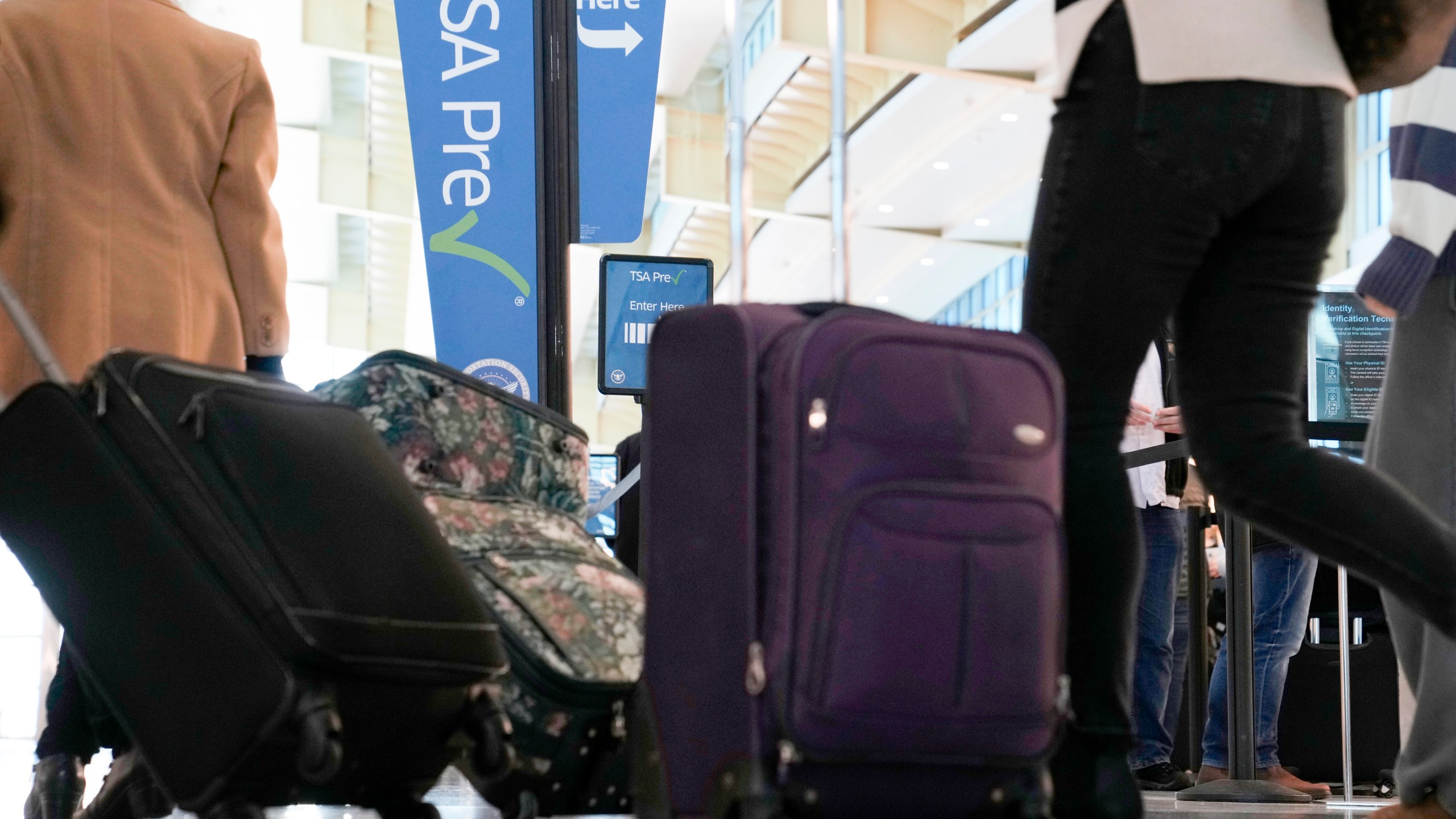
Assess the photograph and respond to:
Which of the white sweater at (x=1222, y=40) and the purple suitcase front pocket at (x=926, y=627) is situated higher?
the white sweater at (x=1222, y=40)

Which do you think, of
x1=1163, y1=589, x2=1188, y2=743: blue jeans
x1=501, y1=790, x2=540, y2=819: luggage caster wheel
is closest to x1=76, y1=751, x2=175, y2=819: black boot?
x1=501, y1=790, x2=540, y2=819: luggage caster wheel

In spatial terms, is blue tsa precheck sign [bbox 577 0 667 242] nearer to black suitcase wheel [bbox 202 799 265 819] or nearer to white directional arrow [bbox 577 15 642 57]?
white directional arrow [bbox 577 15 642 57]

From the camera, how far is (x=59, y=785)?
2168 millimetres

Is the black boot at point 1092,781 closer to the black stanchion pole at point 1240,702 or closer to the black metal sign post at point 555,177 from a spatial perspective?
the black stanchion pole at point 1240,702

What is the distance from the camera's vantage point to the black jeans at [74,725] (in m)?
2.19

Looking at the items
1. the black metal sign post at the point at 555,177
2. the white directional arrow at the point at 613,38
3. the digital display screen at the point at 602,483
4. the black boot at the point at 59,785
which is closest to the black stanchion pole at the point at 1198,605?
the black metal sign post at the point at 555,177

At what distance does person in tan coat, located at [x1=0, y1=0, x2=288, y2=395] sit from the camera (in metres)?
2.34

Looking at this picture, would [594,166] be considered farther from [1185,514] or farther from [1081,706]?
[1081,706]

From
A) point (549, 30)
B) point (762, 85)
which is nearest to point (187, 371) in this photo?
point (549, 30)

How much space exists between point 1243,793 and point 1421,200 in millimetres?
1752

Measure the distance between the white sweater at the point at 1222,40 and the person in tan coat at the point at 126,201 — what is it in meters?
1.38

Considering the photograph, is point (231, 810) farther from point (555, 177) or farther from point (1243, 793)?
point (555, 177)

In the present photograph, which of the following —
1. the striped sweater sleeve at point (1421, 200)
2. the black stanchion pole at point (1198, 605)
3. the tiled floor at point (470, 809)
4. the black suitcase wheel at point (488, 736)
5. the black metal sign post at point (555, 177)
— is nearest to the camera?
the black suitcase wheel at point (488, 736)

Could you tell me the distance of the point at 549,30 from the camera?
4.37m
